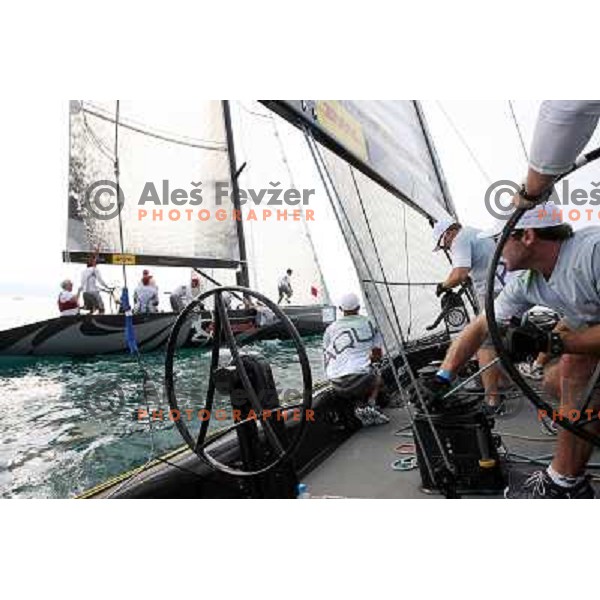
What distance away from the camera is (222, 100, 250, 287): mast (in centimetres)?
582

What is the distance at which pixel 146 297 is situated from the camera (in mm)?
6875

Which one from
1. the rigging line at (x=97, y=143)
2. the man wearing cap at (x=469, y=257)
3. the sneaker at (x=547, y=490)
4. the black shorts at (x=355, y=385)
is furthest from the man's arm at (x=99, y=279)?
the sneaker at (x=547, y=490)

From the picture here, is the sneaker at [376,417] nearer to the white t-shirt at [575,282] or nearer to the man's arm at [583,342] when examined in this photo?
the white t-shirt at [575,282]

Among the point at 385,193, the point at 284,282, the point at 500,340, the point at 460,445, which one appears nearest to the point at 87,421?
the point at 385,193

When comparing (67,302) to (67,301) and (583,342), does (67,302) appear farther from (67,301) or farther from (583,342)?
(583,342)

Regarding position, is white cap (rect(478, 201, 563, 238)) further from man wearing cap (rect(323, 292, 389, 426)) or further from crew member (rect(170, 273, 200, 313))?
crew member (rect(170, 273, 200, 313))

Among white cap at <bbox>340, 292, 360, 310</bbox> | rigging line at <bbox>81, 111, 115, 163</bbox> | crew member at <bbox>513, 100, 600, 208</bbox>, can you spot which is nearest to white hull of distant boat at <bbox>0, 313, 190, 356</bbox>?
rigging line at <bbox>81, 111, 115, 163</bbox>

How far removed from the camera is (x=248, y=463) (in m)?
1.21

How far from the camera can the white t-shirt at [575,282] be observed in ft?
3.54

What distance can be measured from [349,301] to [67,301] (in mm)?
5839

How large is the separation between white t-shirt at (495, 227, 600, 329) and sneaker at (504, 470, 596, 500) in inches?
13.4

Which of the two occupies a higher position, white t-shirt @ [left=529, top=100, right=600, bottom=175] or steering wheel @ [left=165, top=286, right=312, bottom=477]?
white t-shirt @ [left=529, top=100, right=600, bottom=175]
